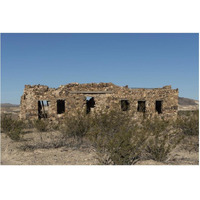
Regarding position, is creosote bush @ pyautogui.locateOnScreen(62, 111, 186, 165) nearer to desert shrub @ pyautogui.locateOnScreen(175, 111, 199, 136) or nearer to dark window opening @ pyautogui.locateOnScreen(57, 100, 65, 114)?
desert shrub @ pyautogui.locateOnScreen(175, 111, 199, 136)

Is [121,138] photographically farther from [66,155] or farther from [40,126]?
[40,126]

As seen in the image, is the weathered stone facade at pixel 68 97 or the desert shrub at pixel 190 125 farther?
the weathered stone facade at pixel 68 97

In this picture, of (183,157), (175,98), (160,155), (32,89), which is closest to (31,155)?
(160,155)

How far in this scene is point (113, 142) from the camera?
20.7 feet

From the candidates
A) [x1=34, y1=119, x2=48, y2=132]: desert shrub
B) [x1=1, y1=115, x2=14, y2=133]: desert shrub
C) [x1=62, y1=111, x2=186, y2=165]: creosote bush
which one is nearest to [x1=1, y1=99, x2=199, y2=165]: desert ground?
[x1=62, y1=111, x2=186, y2=165]: creosote bush

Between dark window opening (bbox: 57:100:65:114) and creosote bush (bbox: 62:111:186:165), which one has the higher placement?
dark window opening (bbox: 57:100:65:114)

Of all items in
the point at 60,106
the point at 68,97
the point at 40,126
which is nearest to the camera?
the point at 40,126

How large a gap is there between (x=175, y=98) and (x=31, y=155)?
450 inches

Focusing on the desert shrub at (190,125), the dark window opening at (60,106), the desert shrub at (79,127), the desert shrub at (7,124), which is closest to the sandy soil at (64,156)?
the desert shrub at (79,127)

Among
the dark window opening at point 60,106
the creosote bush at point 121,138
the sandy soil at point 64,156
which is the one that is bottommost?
the sandy soil at point 64,156

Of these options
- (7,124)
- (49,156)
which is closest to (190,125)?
Answer: (49,156)

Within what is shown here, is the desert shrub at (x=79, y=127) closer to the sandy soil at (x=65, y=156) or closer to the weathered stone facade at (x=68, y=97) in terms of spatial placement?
the sandy soil at (x=65, y=156)

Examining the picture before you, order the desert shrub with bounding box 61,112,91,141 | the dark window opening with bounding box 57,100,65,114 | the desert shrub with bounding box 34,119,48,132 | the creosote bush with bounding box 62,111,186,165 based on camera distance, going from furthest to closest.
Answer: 1. the dark window opening with bounding box 57,100,65,114
2. the desert shrub with bounding box 34,119,48,132
3. the desert shrub with bounding box 61,112,91,141
4. the creosote bush with bounding box 62,111,186,165

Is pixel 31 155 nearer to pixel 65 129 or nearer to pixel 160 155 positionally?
pixel 65 129
